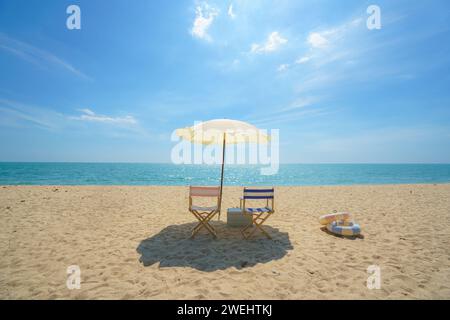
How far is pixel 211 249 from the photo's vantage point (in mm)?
4152

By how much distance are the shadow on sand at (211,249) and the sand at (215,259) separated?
0.06ft

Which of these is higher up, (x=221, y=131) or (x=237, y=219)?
(x=221, y=131)

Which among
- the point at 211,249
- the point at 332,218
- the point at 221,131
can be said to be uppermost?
the point at 221,131

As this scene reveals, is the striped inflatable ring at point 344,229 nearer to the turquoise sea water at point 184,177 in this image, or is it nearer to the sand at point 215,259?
the sand at point 215,259

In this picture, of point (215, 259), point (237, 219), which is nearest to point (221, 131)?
point (237, 219)

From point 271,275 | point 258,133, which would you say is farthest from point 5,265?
point 258,133

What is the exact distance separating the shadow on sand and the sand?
0.06ft

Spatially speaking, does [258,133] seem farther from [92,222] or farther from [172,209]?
[92,222]

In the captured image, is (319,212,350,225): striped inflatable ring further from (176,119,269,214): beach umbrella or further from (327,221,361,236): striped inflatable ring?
(176,119,269,214): beach umbrella

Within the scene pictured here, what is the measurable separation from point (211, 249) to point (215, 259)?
45 cm

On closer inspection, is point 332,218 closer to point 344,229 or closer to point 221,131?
point 344,229

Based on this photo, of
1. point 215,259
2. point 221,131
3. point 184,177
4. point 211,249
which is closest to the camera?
point 215,259
